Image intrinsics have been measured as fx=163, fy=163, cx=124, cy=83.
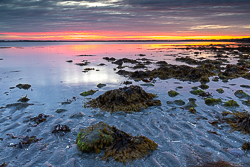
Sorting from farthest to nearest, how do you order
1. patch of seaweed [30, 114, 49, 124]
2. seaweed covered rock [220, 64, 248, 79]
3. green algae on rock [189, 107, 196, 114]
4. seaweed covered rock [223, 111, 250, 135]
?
Answer: seaweed covered rock [220, 64, 248, 79] → green algae on rock [189, 107, 196, 114] → patch of seaweed [30, 114, 49, 124] → seaweed covered rock [223, 111, 250, 135]

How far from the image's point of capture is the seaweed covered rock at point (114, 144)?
15.8 ft

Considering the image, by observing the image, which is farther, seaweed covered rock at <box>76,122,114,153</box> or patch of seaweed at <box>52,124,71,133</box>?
patch of seaweed at <box>52,124,71,133</box>

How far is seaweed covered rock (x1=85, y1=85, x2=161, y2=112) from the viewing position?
8.32 meters

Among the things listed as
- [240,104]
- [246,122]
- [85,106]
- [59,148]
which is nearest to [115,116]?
[85,106]

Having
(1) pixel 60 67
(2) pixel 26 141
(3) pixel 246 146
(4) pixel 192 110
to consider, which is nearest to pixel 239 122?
(3) pixel 246 146

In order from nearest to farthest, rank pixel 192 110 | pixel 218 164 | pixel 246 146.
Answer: pixel 218 164, pixel 246 146, pixel 192 110

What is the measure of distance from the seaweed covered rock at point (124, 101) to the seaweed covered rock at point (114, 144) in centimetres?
278

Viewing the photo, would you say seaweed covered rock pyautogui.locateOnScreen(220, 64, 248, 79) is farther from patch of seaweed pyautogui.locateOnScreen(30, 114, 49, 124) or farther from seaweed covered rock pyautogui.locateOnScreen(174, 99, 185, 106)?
patch of seaweed pyautogui.locateOnScreen(30, 114, 49, 124)

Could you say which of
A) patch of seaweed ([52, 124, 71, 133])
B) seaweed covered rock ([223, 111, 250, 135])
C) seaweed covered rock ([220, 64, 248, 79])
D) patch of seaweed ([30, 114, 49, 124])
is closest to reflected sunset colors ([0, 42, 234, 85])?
patch of seaweed ([30, 114, 49, 124])

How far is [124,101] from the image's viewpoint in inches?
340

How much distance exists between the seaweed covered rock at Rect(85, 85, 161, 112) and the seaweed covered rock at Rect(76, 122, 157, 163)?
2783mm

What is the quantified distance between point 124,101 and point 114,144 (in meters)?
3.66

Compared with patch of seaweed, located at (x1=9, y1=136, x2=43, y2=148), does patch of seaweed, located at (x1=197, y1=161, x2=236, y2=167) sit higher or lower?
higher

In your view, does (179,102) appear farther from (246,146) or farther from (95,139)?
(95,139)
